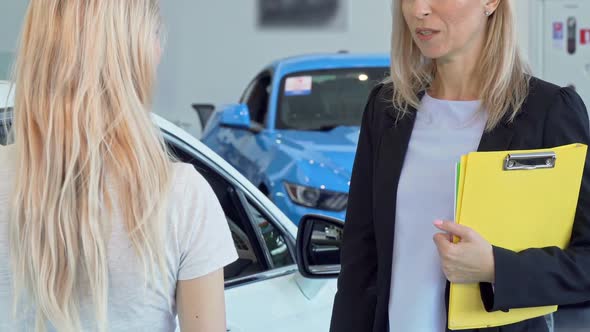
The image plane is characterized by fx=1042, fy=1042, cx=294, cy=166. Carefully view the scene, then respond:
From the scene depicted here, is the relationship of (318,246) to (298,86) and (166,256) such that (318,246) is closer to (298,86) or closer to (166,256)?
(166,256)

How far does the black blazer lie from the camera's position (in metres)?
1.79

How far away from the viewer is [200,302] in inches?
64.8

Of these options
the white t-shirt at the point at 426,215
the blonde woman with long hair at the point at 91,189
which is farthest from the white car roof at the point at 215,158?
the blonde woman with long hair at the point at 91,189

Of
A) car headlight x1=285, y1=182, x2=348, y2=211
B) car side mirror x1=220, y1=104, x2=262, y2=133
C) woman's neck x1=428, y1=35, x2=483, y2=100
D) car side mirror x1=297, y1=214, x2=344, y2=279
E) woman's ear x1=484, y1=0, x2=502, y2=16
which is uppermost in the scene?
woman's ear x1=484, y1=0, x2=502, y2=16

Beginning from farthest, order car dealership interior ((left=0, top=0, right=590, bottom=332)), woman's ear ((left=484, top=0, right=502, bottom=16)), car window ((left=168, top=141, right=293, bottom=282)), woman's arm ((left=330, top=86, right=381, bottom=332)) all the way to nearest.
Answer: car window ((left=168, top=141, right=293, bottom=282)) < woman's arm ((left=330, top=86, right=381, bottom=332)) < woman's ear ((left=484, top=0, right=502, bottom=16)) < car dealership interior ((left=0, top=0, right=590, bottom=332))

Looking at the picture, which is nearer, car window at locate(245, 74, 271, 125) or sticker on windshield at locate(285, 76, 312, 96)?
sticker on windshield at locate(285, 76, 312, 96)

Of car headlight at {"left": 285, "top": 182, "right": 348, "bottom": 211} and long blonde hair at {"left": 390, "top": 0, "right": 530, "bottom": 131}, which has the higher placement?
long blonde hair at {"left": 390, "top": 0, "right": 530, "bottom": 131}

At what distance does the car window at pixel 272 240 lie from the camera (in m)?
3.03

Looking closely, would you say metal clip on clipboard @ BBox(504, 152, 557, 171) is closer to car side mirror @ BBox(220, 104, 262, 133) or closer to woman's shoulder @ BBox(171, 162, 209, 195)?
woman's shoulder @ BBox(171, 162, 209, 195)

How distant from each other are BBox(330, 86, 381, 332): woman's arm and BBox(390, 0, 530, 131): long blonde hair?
0.38ft

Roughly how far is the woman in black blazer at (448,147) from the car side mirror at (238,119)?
186 inches

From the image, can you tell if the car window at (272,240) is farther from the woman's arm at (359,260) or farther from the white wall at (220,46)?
the white wall at (220,46)

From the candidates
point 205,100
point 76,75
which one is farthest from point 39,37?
point 205,100

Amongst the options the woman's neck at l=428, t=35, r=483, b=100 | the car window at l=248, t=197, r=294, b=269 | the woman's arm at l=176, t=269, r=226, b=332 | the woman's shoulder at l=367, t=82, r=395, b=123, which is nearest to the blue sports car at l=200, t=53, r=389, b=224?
the car window at l=248, t=197, r=294, b=269
